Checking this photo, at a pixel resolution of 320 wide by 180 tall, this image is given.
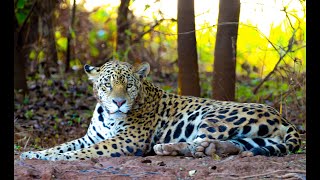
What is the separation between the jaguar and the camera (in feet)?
23.2

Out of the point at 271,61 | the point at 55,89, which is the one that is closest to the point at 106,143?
the point at 271,61

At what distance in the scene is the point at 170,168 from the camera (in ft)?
20.0

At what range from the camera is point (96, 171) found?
5957 mm

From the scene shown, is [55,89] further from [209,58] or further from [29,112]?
[209,58]

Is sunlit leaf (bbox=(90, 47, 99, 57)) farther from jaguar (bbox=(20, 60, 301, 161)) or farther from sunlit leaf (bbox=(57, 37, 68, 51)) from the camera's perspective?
jaguar (bbox=(20, 60, 301, 161))

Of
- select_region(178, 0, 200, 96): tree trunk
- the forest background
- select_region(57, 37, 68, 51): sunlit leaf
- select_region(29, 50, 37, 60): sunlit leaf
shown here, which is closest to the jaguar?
the forest background

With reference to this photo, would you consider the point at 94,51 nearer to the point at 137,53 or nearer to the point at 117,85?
the point at 137,53

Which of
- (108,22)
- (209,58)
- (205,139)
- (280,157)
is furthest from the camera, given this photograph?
(108,22)

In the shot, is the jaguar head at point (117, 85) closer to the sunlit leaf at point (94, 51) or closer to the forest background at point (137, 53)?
the forest background at point (137, 53)

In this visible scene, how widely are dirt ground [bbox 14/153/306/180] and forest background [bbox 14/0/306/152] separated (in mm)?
2289

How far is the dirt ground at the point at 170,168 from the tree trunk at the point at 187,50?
11.9 ft

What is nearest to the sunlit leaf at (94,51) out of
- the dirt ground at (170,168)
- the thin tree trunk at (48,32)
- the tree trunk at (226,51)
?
the thin tree trunk at (48,32)
